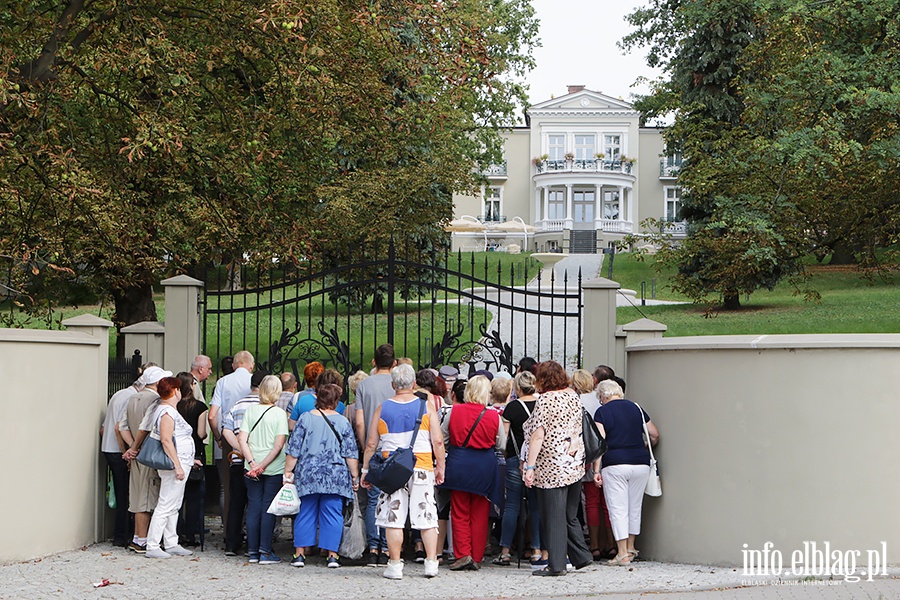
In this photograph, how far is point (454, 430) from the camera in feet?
27.8

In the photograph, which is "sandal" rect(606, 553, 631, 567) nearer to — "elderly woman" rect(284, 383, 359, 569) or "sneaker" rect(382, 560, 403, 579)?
"sneaker" rect(382, 560, 403, 579)

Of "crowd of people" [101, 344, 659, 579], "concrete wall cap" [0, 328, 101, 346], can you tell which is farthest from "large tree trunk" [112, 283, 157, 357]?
"crowd of people" [101, 344, 659, 579]

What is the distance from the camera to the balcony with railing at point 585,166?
72.0 m

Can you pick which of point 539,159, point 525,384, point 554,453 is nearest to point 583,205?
point 539,159

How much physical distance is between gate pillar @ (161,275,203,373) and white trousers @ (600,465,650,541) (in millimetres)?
4755

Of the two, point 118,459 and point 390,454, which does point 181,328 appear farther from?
point 390,454

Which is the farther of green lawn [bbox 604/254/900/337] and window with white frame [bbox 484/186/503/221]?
window with white frame [bbox 484/186/503/221]

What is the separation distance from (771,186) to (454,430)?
52.6 feet

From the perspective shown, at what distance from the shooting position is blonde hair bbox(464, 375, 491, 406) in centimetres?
A: 841

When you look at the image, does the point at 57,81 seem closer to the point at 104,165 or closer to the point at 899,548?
the point at 104,165

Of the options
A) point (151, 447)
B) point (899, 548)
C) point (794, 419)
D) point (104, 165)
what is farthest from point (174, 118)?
point (899, 548)

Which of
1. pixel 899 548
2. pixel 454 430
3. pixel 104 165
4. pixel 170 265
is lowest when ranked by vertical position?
pixel 899 548

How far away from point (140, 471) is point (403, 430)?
2442 millimetres

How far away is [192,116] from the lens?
15.5 meters
